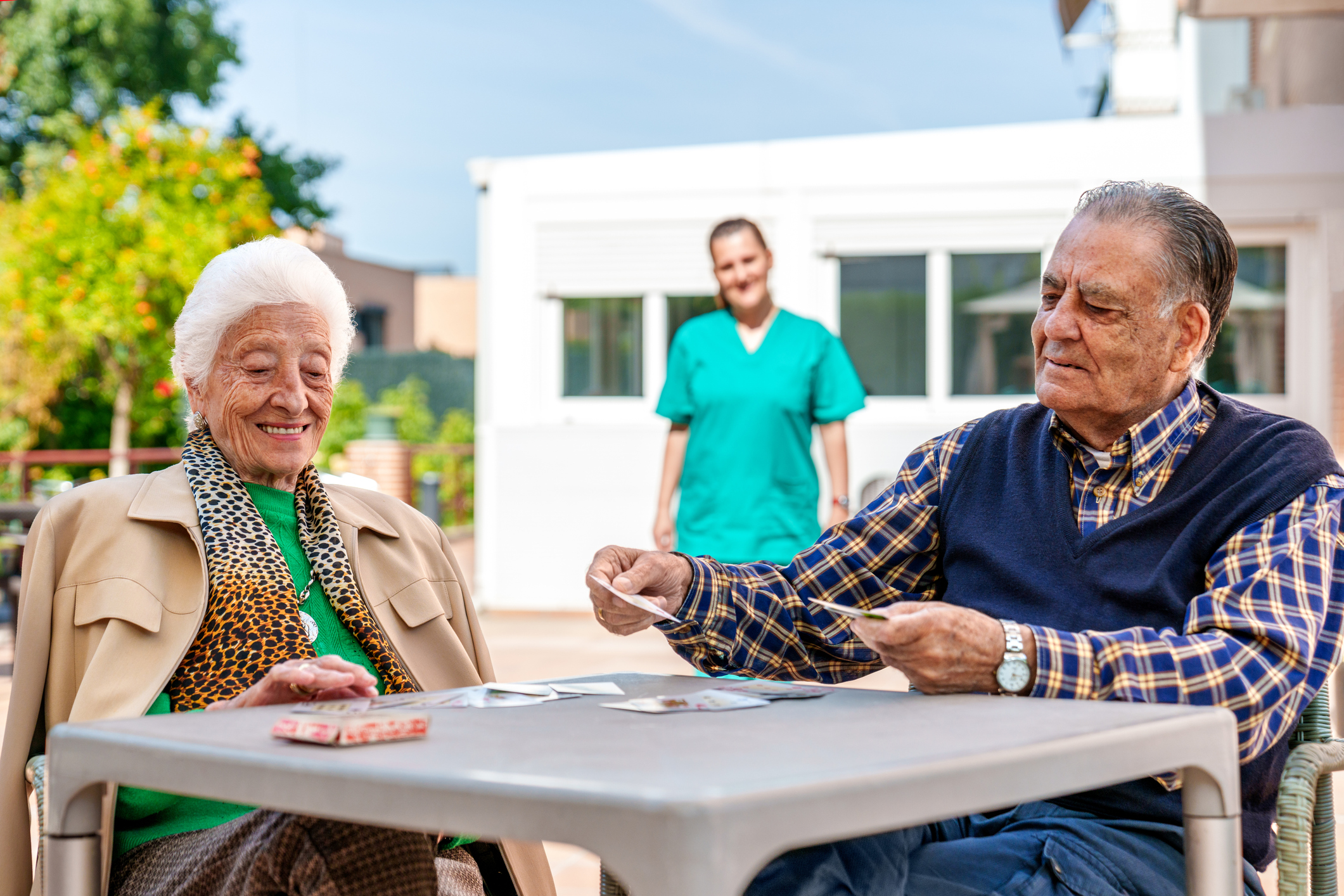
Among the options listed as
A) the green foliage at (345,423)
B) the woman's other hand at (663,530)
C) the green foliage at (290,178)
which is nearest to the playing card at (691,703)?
the woman's other hand at (663,530)

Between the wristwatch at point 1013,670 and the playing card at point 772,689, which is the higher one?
the wristwatch at point 1013,670

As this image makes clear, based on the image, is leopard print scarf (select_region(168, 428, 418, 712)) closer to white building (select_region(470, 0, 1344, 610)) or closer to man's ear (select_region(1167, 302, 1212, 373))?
man's ear (select_region(1167, 302, 1212, 373))

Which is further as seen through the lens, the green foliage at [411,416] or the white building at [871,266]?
the green foliage at [411,416]

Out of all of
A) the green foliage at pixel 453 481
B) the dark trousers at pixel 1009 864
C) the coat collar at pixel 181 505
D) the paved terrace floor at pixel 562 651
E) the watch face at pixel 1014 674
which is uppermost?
the coat collar at pixel 181 505

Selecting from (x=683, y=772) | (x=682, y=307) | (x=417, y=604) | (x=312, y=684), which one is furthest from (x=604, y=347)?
(x=683, y=772)

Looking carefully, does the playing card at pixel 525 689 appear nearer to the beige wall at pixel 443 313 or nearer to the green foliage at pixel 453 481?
the green foliage at pixel 453 481

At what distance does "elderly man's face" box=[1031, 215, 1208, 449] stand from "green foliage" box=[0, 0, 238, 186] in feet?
72.7

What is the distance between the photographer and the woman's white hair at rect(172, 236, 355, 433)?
2.22 metres

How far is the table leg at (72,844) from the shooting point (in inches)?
49.4

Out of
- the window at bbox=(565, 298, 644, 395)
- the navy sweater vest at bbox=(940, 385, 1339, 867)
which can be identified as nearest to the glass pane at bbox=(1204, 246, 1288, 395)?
the window at bbox=(565, 298, 644, 395)

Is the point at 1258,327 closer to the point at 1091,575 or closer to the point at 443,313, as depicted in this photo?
the point at 1091,575

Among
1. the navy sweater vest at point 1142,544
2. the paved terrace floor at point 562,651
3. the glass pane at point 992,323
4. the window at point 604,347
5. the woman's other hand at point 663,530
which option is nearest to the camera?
the navy sweater vest at point 1142,544

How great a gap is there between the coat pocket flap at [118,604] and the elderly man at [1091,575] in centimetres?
65

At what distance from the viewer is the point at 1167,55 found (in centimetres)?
946
